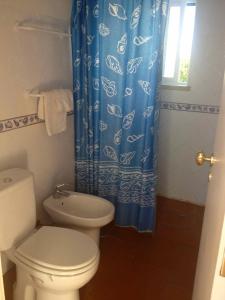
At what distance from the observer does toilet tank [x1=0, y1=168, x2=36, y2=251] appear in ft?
4.80

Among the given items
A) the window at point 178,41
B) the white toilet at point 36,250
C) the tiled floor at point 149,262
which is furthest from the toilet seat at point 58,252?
the window at point 178,41

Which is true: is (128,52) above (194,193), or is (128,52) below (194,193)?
above

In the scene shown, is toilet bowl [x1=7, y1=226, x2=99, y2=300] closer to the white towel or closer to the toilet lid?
the toilet lid

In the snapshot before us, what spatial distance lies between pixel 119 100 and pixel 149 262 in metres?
1.27

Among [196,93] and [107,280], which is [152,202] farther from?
[196,93]

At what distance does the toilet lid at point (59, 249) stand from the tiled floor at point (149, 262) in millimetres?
438

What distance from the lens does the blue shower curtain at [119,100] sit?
6.29 ft

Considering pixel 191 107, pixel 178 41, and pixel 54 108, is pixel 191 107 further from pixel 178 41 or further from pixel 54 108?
pixel 54 108

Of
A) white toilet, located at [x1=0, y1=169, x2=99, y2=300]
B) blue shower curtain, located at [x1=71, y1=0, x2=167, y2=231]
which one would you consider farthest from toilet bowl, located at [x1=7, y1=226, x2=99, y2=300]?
blue shower curtain, located at [x1=71, y1=0, x2=167, y2=231]

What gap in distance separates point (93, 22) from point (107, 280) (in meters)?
1.88

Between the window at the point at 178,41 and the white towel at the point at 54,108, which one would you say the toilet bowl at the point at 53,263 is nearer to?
the white towel at the point at 54,108

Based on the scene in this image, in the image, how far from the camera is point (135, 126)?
2139 mm

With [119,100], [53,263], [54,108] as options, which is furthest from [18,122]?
[53,263]

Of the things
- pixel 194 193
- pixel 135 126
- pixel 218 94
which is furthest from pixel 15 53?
pixel 194 193
